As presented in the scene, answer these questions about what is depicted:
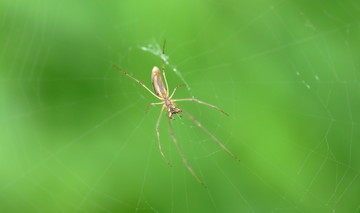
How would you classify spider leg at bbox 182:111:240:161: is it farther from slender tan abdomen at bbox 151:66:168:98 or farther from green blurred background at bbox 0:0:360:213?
slender tan abdomen at bbox 151:66:168:98

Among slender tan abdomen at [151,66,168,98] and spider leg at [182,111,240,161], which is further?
slender tan abdomen at [151,66,168,98]

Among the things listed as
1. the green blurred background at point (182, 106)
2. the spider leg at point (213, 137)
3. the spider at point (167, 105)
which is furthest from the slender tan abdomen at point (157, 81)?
the spider leg at point (213, 137)

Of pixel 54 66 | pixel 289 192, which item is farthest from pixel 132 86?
pixel 289 192

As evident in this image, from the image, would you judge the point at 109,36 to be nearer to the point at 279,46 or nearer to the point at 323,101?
the point at 279,46

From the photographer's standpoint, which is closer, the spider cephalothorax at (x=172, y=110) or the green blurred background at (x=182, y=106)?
the green blurred background at (x=182, y=106)

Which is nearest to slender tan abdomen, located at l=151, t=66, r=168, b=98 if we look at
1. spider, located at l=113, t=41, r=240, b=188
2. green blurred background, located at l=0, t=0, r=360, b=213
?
spider, located at l=113, t=41, r=240, b=188

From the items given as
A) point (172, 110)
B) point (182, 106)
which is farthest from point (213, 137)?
point (172, 110)

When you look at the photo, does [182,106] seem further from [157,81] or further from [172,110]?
[157,81]

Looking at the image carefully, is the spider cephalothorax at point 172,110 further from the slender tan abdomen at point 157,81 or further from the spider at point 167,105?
the slender tan abdomen at point 157,81

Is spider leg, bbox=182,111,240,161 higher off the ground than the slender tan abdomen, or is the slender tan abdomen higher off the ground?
the slender tan abdomen
